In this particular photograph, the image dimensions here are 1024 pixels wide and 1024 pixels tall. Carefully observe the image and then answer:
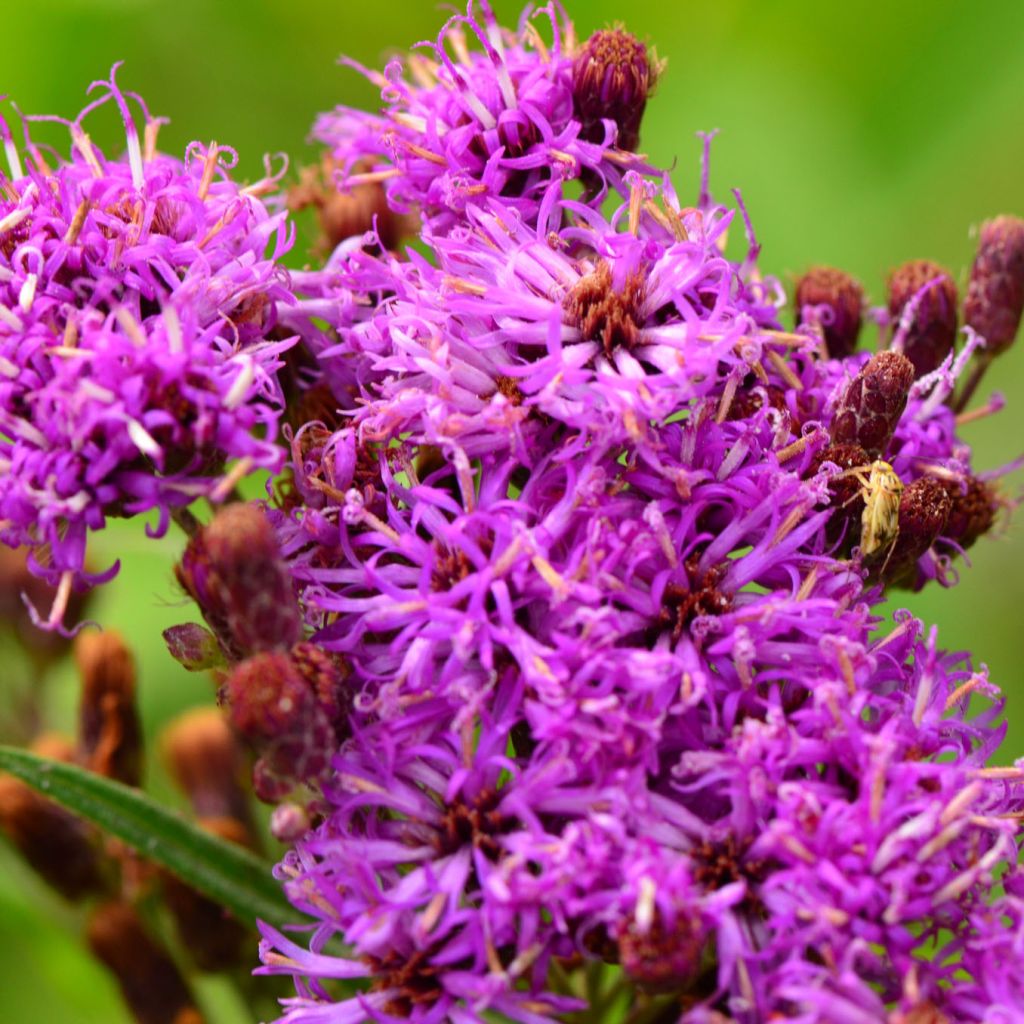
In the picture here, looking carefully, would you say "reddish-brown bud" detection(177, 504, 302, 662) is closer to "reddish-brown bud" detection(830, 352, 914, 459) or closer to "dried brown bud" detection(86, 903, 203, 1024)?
"reddish-brown bud" detection(830, 352, 914, 459)

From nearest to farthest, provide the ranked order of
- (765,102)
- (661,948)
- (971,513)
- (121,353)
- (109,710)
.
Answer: (661,948)
(121,353)
(971,513)
(109,710)
(765,102)

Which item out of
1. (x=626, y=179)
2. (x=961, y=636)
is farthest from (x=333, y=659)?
(x=961, y=636)

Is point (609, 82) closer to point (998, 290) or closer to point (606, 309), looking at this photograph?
point (606, 309)

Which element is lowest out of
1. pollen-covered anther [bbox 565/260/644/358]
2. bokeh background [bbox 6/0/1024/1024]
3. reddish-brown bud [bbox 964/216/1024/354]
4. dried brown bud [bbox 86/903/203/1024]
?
dried brown bud [bbox 86/903/203/1024]

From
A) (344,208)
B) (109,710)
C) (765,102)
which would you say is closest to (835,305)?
(344,208)

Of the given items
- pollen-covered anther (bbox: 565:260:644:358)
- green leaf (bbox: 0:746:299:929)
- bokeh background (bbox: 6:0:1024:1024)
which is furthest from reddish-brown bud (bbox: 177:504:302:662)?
bokeh background (bbox: 6:0:1024:1024)

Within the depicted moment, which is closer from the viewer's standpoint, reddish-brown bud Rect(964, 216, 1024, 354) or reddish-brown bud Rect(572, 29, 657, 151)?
reddish-brown bud Rect(572, 29, 657, 151)

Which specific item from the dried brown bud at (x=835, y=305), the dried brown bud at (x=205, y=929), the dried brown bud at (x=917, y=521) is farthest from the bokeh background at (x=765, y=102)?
the dried brown bud at (x=917, y=521)

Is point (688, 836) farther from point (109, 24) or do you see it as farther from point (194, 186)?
→ point (109, 24)
